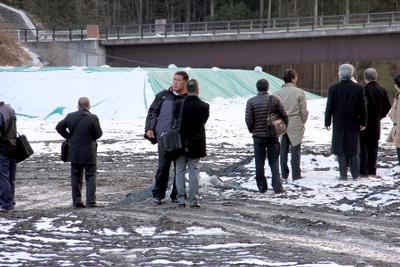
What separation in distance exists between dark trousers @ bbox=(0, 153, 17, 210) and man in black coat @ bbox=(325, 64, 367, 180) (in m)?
4.87

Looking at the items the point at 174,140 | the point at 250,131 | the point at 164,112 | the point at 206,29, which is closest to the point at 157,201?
the point at 174,140

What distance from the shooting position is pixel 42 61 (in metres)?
57.0

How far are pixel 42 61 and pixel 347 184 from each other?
150 feet

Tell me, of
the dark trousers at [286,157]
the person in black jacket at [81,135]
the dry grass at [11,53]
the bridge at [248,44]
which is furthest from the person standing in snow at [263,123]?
the bridge at [248,44]

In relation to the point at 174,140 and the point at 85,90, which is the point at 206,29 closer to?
the point at 85,90

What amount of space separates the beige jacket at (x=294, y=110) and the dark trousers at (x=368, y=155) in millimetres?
1041

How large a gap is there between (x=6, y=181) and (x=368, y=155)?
5852 millimetres

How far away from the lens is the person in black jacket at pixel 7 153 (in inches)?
478

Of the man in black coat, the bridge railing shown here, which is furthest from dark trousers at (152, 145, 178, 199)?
the bridge railing

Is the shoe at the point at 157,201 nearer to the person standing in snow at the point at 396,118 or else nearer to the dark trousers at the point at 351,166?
the dark trousers at the point at 351,166

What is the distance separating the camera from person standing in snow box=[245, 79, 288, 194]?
12.8 meters

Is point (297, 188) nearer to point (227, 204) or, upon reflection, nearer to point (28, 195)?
point (227, 204)

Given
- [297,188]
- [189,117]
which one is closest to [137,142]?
[297,188]

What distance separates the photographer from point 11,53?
53.8m
